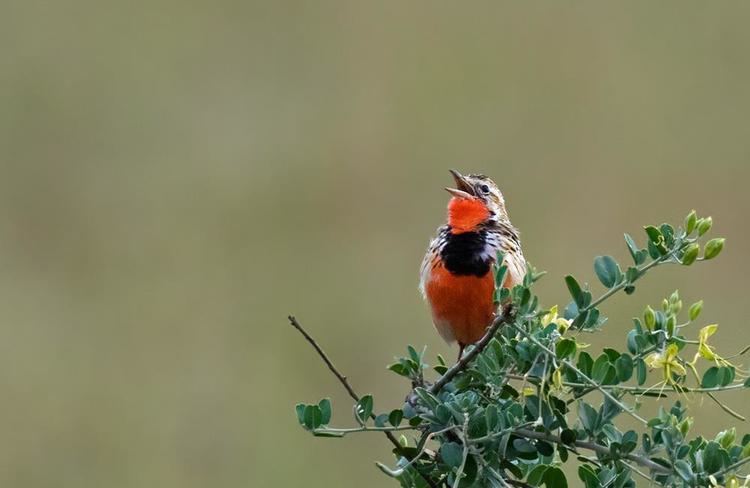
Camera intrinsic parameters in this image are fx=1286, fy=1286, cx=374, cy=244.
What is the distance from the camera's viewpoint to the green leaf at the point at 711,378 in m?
1.89

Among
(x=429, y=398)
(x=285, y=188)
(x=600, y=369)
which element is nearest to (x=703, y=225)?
(x=600, y=369)

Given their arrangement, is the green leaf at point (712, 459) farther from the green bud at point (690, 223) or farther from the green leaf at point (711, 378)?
the green bud at point (690, 223)

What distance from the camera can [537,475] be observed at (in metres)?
1.92

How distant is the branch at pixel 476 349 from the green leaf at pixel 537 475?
19 cm

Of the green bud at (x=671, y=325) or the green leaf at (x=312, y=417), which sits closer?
the green bud at (x=671, y=325)

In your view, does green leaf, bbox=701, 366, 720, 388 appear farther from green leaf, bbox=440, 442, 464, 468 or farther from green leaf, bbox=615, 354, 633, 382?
green leaf, bbox=440, 442, 464, 468

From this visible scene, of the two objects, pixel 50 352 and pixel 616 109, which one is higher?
pixel 616 109

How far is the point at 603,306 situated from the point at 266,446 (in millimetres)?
1859

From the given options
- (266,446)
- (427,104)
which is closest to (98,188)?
(427,104)

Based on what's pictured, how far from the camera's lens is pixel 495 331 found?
1.85m

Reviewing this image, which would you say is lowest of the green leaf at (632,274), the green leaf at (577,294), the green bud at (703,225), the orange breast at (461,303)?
the green leaf at (577,294)

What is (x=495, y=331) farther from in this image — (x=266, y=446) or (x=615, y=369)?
(x=266, y=446)

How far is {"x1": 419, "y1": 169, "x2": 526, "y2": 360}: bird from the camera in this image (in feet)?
9.72

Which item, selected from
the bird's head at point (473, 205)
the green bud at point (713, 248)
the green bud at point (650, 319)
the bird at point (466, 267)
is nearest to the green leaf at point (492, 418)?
the green bud at point (650, 319)
